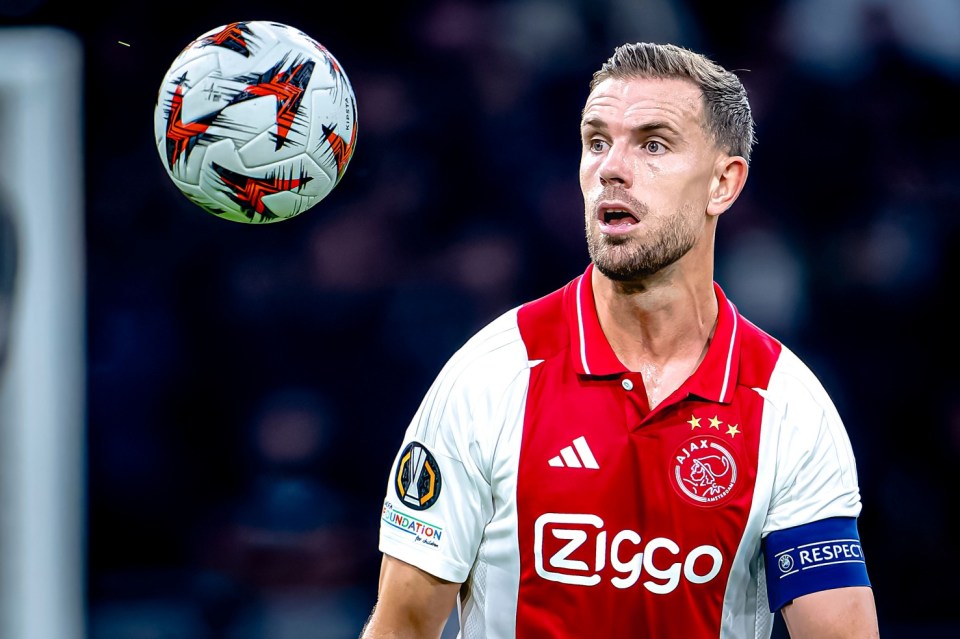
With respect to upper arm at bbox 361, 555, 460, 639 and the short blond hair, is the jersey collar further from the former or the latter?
upper arm at bbox 361, 555, 460, 639

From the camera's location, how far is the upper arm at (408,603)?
7.52 ft

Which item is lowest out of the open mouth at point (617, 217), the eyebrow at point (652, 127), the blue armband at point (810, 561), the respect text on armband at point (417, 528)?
the blue armband at point (810, 561)

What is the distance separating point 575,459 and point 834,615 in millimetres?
617

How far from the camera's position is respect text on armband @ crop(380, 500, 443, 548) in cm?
235

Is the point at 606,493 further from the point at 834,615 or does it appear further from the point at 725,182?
the point at 725,182

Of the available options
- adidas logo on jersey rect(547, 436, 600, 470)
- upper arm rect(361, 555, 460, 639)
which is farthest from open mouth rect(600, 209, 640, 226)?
upper arm rect(361, 555, 460, 639)

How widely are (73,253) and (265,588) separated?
4.72 ft

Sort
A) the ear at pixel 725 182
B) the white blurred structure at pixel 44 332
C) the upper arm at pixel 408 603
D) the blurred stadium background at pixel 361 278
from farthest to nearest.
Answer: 1. the blurred stadium background at pixel 361 278
2. the white blurred structure at pixel 44 332
3. the ear at pixel 725 182
4. the upper arm at pixel 408 603

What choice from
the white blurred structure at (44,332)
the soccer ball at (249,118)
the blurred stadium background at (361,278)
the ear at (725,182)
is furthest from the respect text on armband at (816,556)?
the white blurred structure at (44,332)

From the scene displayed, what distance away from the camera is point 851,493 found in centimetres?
245

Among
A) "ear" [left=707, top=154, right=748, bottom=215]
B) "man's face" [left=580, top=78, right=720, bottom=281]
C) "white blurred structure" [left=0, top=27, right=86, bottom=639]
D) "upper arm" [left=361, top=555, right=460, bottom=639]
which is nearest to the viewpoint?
"upper arm" [left=361, top=555, right=460, bottom=639]

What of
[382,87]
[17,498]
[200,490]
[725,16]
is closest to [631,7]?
[725,16]

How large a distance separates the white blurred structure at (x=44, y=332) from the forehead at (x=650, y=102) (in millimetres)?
2543

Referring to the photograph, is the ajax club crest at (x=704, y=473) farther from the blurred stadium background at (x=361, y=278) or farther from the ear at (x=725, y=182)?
the blurred stadium background at (x=361, y=278)
